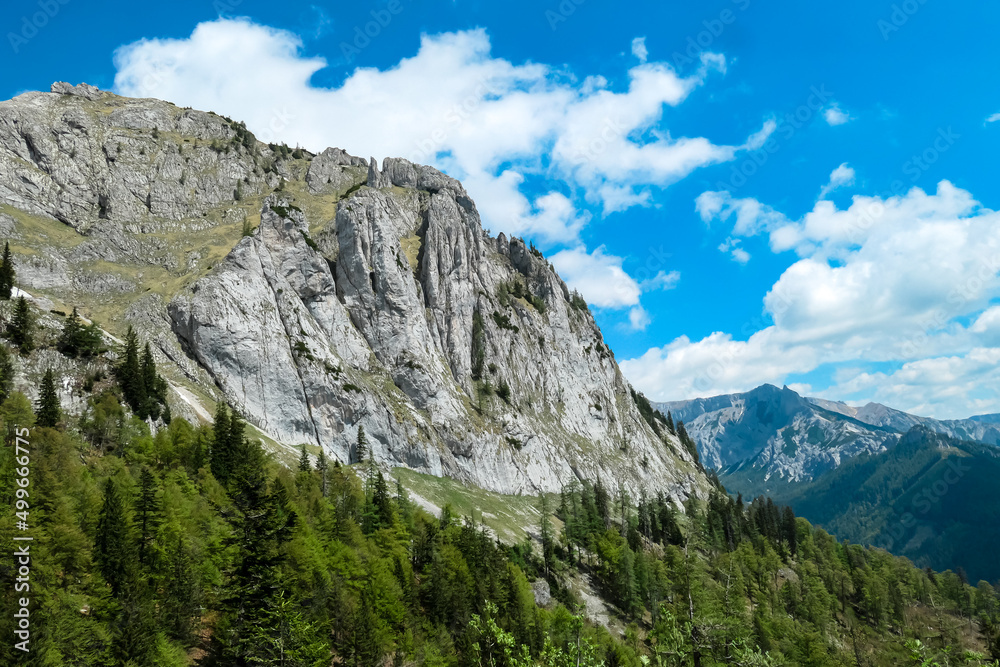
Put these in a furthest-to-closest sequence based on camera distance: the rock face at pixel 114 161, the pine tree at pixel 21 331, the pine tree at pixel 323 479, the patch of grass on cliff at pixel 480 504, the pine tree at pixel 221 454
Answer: the rock face at pixel 114 161, the patch of grass on cliff at pixel 480 504, the pine tree at pixel 323 479, the pine tree at pixel 21 331, the pine tree at pixel 221 454

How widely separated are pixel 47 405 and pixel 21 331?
58.8ft

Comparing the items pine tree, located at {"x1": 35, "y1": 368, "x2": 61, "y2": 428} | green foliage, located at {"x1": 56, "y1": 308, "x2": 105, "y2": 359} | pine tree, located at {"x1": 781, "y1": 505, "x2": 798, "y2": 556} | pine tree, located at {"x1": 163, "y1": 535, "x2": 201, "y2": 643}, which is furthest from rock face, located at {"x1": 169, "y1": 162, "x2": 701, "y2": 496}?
pine tree, located at {"x1": 163, "y1": 535, "x2": 201, "y2": 643}

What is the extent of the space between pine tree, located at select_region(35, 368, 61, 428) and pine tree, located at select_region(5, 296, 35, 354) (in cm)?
898

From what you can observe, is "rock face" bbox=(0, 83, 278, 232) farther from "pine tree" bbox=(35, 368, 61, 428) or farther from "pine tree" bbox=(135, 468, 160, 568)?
"pine tree" bbox=(135, 468, 160, 568)

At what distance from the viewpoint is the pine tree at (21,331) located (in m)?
73.1

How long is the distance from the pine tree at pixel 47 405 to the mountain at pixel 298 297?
21315mm

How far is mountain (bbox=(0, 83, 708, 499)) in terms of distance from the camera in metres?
114

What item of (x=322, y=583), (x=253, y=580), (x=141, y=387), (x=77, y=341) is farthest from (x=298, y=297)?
(x=253, y=580)

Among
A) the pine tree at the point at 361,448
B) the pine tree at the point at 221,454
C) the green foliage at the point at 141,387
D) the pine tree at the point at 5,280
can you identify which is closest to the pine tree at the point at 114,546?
the pine tree at the point at 221,454

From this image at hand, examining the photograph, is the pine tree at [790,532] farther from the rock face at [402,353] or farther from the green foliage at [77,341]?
the green foliage at [77,341]

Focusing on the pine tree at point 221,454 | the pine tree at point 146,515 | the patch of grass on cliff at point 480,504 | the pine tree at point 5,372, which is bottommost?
the patch of grass on cliff at point 480,504

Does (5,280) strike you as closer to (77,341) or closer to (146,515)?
(77,341)

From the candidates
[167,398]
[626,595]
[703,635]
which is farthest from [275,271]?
[703,635]

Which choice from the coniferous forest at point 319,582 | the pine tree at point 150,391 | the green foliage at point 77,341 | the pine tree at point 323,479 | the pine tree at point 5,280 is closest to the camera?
the coniferous forest at point 319,582
